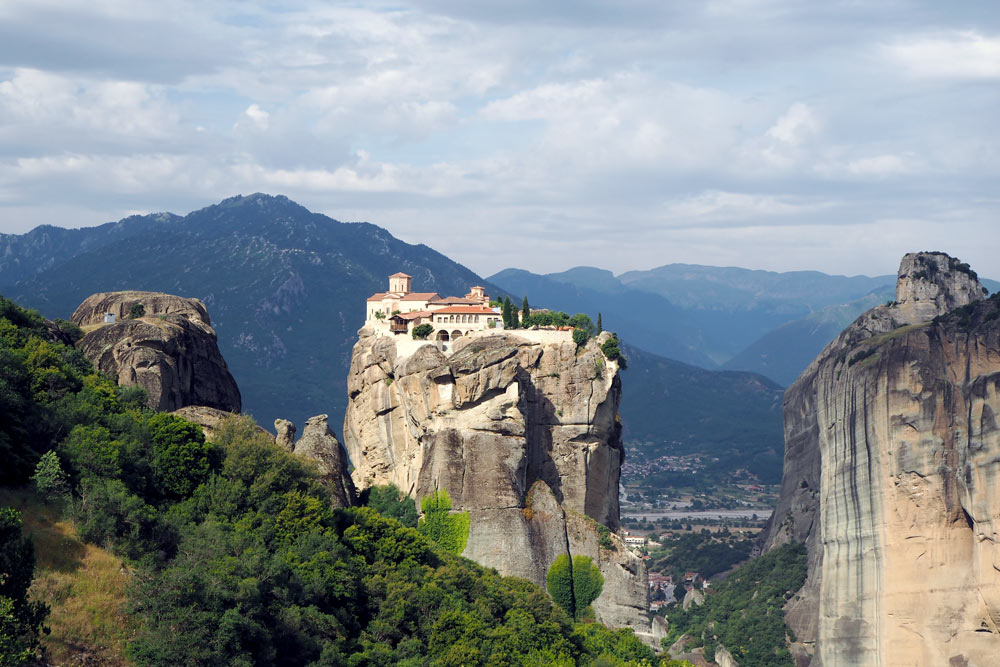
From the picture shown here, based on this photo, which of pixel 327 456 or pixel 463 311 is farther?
pixel 463 311

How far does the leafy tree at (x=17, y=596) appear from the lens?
35312 mm

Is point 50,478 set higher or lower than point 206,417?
lower

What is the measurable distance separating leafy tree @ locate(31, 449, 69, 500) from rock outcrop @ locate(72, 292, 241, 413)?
14.7 metres

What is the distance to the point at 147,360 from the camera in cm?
6456

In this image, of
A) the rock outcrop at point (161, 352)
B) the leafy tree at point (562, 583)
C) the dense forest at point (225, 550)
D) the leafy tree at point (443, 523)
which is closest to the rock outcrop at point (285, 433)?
the rock outcrop at point (161, 352)

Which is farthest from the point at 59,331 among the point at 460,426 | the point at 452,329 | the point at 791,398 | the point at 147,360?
the point at 791,398

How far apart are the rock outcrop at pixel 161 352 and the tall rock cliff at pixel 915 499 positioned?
52.0 m

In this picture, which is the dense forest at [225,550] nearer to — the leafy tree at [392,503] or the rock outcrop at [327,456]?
the rock outcrop at [327,456]

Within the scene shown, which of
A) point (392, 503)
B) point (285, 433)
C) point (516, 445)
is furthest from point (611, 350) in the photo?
point (285, 433)

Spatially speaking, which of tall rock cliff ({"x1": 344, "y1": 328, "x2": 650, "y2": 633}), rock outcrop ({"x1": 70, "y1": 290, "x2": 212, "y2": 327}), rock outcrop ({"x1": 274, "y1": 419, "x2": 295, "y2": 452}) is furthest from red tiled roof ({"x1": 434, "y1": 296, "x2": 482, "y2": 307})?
rock outcrop ({"x1": 274, "y1": 419, "x2": 295, "y2": 452})

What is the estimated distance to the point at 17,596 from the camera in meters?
37.2

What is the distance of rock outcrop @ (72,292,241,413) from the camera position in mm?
64438

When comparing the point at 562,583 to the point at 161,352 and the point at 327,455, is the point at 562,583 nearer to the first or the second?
the point at 327,455

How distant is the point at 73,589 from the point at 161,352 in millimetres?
24999
